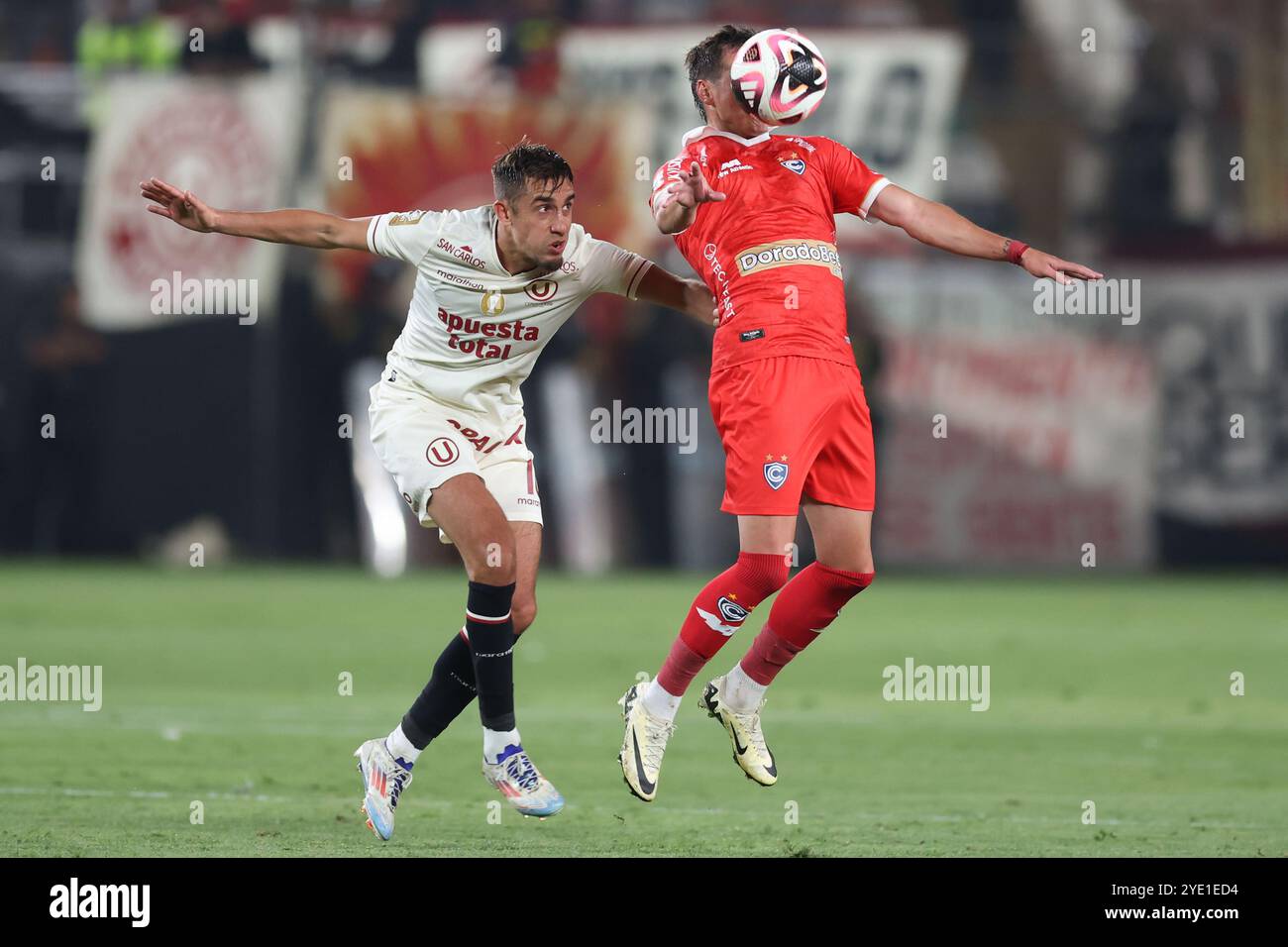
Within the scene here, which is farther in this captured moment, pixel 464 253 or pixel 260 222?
pixel 464 253

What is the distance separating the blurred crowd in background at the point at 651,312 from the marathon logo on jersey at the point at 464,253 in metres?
12.7

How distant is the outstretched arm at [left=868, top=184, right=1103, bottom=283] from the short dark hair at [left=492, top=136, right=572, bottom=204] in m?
1.27

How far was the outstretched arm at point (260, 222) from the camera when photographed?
7.66 metres

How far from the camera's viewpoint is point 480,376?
Result: 7996mm

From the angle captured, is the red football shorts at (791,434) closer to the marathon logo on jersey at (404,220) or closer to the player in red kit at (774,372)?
the player in red kit at (774,372)

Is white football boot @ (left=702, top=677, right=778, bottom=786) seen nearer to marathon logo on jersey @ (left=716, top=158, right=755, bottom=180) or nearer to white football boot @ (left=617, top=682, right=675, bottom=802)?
white football boot @ (left=617, top=682, right=675, bottom=802)

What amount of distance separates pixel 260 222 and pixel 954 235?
2.61 metres

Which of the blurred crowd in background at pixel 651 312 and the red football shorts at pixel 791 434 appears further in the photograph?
the blurred crowd in background at pixel 651 312

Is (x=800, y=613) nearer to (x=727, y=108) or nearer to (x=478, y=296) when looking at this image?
(x=478, y=296)

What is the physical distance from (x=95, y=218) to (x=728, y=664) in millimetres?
10590

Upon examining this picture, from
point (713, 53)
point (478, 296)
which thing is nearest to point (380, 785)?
point (478, 296)

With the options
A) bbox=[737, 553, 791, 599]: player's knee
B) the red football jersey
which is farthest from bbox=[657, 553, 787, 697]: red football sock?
the red football jersey

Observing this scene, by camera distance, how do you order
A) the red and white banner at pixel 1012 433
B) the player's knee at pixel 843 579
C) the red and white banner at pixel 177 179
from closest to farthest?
the player's knee at pixel 843 579 → the red and white banner at pixel 177 179 → the red and white banner at pixel 1012 433

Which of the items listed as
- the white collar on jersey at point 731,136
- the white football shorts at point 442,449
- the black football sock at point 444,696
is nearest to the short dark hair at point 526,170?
the white collar on jersey at point 731,136
